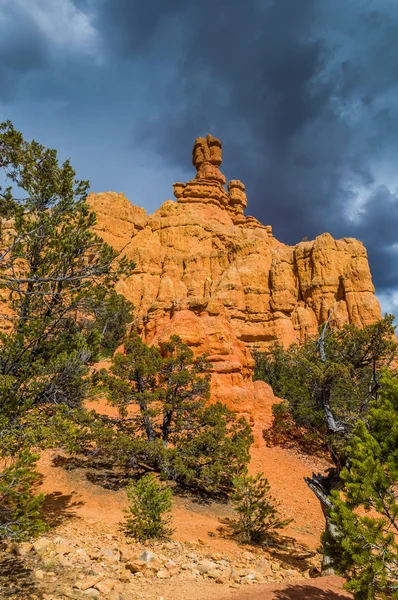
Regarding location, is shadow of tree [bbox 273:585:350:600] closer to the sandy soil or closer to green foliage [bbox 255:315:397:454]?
the sandy soil

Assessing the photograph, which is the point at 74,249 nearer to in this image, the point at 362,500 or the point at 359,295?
the point at 362,500

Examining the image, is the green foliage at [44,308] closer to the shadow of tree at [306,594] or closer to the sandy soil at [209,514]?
the sandy soil at [209,514]

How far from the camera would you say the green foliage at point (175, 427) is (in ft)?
42.5

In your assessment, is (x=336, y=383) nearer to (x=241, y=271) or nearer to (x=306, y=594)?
(x=306, y=594)

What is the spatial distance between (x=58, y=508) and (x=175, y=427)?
5.26 meters

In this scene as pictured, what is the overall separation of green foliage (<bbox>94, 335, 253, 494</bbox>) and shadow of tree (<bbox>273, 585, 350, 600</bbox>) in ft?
20.1

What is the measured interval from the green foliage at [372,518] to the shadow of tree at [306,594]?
4.26 feet

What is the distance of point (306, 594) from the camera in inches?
263

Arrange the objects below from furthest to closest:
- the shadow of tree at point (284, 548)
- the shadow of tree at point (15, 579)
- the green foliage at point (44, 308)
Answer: the shadow of tree at point (284, 548) → the green foliage at point (44, 308) → the shadow of tree at point (15, 579)

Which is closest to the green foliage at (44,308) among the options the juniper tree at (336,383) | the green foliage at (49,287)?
the green foliage at (49,287)

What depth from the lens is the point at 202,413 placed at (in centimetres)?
1443

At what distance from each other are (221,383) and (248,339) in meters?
32.0

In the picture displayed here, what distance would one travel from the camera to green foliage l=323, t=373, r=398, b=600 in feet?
15.7

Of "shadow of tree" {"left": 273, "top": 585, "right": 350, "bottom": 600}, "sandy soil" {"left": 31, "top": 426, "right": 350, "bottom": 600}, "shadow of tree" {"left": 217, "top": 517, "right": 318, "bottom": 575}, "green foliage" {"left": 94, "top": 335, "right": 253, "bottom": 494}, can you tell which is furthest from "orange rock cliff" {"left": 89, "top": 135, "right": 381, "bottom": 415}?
"shadow of tree" {"left": 273, "top": 585, "right": 350, "bottom": 600}
